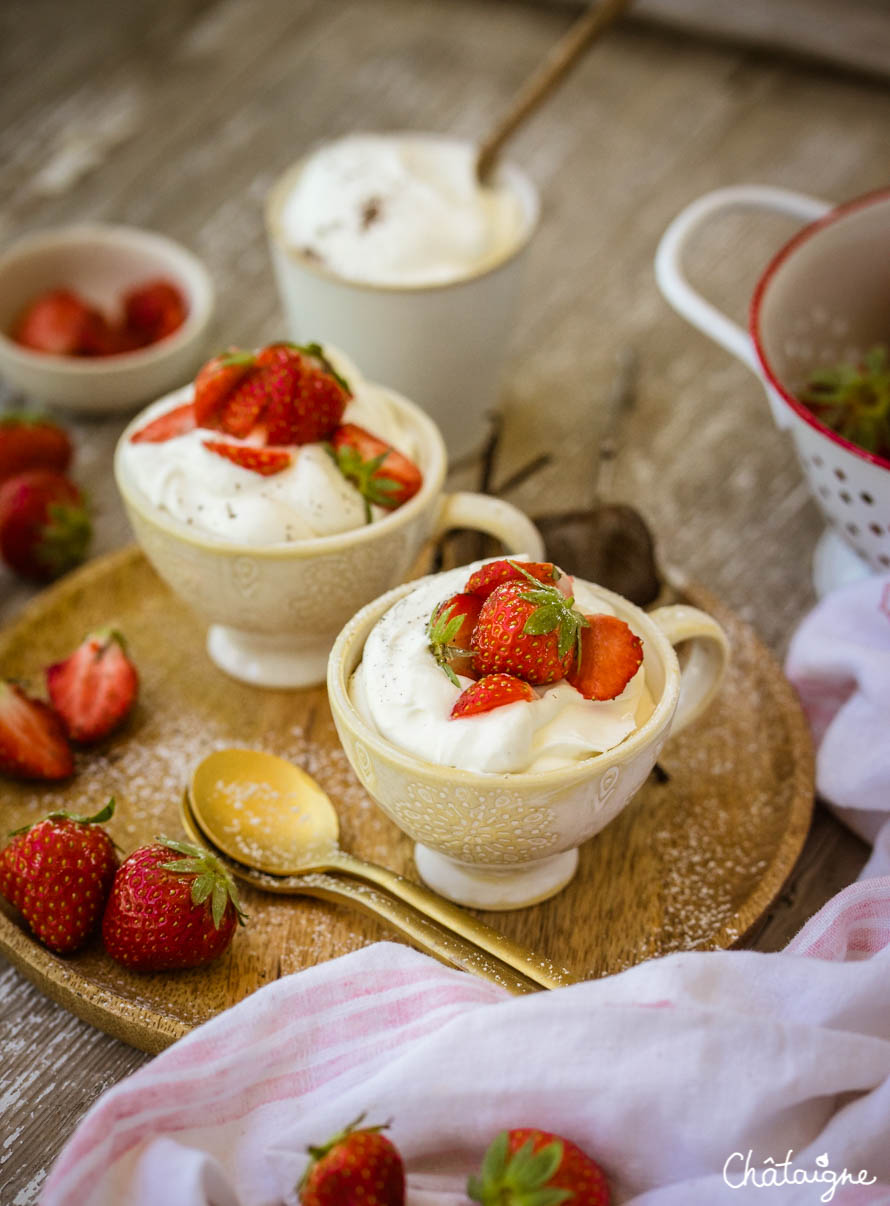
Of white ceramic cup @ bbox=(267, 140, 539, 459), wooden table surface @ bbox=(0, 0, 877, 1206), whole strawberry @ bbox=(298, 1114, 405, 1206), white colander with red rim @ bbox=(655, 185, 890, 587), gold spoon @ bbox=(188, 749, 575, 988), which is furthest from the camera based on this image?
wooden table surface @ bbox=(0, 0, 877, 1206)

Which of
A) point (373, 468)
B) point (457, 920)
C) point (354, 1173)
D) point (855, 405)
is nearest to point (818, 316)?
point (855, 405)

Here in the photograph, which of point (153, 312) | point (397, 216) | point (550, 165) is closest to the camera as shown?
point (397, 216)

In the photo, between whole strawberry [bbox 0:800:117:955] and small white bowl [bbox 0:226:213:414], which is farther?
small white bowl [bbox 0:226:213:414]

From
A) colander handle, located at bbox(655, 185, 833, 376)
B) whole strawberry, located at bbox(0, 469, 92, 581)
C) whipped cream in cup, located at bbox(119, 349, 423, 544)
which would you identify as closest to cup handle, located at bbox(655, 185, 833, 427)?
colander handle, located at bbox(655, 185, 833, 376)

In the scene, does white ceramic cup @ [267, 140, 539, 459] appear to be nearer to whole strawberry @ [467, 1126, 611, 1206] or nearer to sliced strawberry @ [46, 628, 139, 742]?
sliced strawberry @ [46, 628, 139, 742]

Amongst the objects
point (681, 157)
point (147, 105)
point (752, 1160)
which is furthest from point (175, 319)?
point (752, 1160)

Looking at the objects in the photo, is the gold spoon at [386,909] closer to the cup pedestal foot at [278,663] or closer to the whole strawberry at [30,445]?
the cup pedestal foot at [278,663]

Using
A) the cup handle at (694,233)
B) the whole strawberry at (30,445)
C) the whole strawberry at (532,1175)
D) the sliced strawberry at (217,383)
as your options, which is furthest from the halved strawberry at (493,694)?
the whole strawberry at (30,445)

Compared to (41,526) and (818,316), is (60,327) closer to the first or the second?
(41,526)
